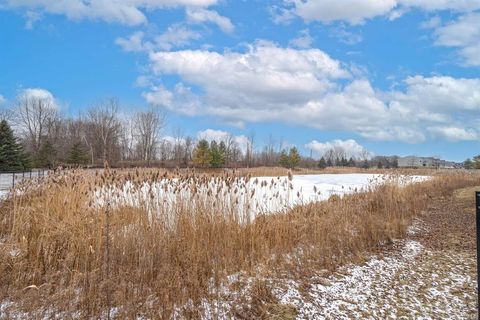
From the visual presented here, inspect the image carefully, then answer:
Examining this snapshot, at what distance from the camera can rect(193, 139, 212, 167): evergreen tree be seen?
45.4 meters

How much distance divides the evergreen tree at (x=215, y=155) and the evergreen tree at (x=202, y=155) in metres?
0.85

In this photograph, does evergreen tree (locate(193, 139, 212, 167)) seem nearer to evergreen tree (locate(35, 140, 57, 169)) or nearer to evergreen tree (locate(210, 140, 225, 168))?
evergreen tree (locate(210, 140, 225, 168))

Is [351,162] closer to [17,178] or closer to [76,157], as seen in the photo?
[76,157]

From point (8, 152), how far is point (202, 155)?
21.3 m

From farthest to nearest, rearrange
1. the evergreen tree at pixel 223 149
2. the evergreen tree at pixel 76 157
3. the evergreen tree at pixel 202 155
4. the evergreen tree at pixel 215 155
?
1. the evergreen tree at pixel 223 149
2. the evergreen tree at pixel 215 155
3. the evergreen tree at pixel 202 155
4. the evergreen tree at pixel 76 157

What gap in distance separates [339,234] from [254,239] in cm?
183

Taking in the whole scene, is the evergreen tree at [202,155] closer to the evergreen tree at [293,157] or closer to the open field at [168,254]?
the evergreen tree at [293,157]

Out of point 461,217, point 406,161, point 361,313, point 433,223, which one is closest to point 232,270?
point 361,313

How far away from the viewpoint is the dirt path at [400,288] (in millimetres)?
3767

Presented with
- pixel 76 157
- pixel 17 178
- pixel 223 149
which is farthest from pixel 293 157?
pixel 17 178

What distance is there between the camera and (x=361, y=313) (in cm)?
371

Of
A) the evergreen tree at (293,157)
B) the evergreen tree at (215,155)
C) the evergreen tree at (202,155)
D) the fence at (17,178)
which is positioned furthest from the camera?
the evergreen tree at (293,157)

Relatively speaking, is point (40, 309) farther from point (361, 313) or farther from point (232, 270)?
point (361, 313)

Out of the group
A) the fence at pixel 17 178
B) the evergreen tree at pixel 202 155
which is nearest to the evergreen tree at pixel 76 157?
the evergreen tree at pixel 202 155
